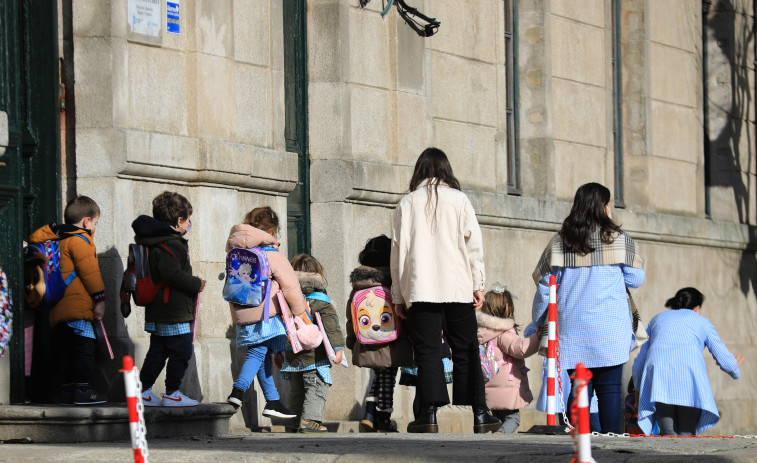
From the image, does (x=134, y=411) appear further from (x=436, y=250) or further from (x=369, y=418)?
(x=369, y=418)

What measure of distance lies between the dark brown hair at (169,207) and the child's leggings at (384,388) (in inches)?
66.8

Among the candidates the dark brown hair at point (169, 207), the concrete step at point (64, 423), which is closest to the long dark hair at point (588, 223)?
the dark brown hair at point (169, 207)

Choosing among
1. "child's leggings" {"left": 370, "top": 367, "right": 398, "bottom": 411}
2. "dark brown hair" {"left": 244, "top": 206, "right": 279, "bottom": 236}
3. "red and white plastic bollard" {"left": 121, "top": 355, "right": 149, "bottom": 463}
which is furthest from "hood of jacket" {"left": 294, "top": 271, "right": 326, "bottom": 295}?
"red and white plastic bollard" {"left": 121, "top": 355, "right": 149, "bottom": 463}

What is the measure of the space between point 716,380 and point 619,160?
8.99ft

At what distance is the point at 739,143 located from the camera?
18094 mm

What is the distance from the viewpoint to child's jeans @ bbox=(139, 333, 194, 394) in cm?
911

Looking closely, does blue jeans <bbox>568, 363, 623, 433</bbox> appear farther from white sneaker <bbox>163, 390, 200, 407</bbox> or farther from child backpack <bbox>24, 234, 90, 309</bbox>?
child backpack <bbox>24, 234, 90, 309</bbox>

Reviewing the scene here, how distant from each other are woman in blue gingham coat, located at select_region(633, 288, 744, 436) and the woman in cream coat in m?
1.99

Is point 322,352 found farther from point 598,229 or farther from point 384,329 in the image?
point 598,229

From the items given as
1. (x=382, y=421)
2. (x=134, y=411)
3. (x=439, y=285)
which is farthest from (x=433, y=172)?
(x=134, y=411)

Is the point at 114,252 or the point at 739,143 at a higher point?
the point at 739,143

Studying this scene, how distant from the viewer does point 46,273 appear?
29.9 feet

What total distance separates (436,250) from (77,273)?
218cm

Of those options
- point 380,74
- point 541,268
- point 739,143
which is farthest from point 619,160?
point 541,268
